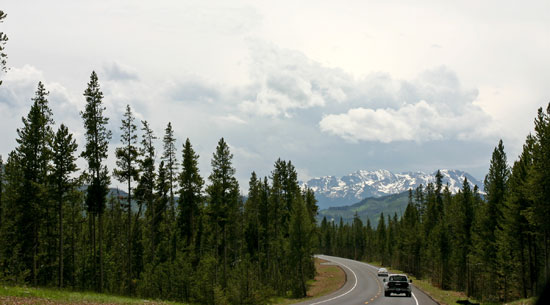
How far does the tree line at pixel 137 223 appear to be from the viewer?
141 feet

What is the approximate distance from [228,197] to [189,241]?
8.57m

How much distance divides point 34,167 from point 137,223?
58.1 feet

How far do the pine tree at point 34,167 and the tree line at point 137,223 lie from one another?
9 cm

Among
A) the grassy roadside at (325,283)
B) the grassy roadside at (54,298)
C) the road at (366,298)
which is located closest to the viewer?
the grassy roadside at (54,298)

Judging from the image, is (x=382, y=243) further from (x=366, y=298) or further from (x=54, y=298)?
(x=54, y=298)

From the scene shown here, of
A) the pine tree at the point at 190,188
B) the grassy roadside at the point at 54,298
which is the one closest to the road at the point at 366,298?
the grassy roadside at the point at 54,298

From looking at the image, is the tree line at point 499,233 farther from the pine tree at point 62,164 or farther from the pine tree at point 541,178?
the pine tree at point 62,164

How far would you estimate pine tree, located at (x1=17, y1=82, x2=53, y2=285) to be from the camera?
4225cm

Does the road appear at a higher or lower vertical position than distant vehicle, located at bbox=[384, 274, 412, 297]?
lower

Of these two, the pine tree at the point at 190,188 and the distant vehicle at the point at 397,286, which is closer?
the distant vehicle at the point at 397,286

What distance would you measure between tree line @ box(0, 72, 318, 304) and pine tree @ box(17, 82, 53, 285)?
9 cm

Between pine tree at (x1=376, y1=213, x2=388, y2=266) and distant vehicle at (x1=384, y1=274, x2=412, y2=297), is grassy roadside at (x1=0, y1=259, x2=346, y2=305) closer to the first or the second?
distant vehicle at (x1=384, y1=274, x2=412, y2=297)

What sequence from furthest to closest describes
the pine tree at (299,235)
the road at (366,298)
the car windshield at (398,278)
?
the pine tree at (299,235)
the car windshield at (398,278)
the road at (366,298)

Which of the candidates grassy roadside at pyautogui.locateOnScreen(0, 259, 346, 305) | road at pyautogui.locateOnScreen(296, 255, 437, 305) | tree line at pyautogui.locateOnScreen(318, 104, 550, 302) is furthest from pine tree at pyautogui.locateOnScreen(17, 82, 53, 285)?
tree line at pyautogui.locateOnScreen(318, 104, 550, 302)
